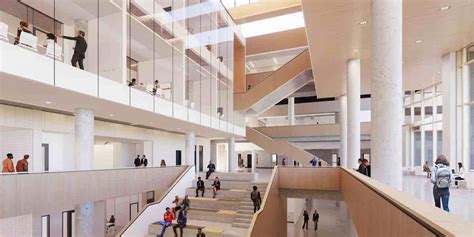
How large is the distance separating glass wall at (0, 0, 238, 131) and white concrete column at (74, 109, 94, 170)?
1.85m

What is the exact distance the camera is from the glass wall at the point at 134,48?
10883 mm

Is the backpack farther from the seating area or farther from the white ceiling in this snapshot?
the seating area

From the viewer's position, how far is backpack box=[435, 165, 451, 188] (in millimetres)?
7723

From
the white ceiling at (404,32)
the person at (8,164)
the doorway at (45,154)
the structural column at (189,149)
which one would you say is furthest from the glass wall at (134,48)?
Answer: the white ceiling at (404,32)

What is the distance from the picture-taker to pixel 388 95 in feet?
25.8

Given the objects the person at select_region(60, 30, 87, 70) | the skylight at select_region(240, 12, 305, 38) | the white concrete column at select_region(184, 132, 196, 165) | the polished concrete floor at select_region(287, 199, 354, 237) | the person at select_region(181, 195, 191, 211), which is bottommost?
the polished concrete floor at select_region(287, 199, 354, 237)

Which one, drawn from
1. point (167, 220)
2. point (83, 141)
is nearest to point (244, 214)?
point (167, 220)

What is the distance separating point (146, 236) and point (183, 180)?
4.78m

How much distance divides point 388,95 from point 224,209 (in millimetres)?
12021

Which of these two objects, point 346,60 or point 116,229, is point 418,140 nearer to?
point 346,60

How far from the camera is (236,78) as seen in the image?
106 ft

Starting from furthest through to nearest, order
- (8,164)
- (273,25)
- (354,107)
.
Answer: (273,25), (354,107), (8,164)

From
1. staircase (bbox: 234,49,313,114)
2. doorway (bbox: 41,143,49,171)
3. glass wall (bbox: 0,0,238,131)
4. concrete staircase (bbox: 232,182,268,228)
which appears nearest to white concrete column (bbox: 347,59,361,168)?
concrete staircase (bbox: 232,182,268,228)

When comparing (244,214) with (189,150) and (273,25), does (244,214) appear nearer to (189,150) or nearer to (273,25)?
(189,150)
